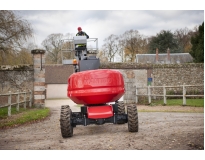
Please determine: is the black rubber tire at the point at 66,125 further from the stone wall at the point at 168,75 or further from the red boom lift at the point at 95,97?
the stone wall at the point at 168,75

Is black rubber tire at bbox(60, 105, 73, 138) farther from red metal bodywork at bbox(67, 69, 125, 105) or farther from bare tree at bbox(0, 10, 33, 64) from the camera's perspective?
bare tree at bbox(0, 10, 33, 64)

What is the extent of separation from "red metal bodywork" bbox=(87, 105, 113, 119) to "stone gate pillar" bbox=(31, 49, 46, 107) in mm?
7312

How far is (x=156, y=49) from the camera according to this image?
4153cm

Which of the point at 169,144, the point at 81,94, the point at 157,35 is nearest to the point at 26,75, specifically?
the point at 81,94

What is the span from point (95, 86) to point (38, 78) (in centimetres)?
777

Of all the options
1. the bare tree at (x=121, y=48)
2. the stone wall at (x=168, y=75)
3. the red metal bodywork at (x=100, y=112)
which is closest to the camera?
the red metal bodywork at (x=100, y=112)

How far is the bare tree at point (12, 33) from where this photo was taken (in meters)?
10.4

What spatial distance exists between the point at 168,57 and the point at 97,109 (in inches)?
1428

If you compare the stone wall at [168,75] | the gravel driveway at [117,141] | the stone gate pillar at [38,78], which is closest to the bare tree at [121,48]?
the stone wall at [168,75]

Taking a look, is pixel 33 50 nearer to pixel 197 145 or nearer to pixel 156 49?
pixel 197 145

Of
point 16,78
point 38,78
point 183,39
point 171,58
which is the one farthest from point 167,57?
point 16,78

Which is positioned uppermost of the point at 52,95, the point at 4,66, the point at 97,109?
the point at 4,66

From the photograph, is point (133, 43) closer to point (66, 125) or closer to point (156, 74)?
point (156, 74)

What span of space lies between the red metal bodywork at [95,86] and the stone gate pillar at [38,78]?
23.9 feet
